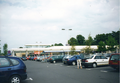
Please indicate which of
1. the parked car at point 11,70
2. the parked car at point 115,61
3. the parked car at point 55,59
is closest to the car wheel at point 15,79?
the parked car at point 11,70

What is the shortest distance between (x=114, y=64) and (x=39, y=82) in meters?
7.43

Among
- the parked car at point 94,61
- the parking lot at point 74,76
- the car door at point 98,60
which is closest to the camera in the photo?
the parking lot at point 74,76

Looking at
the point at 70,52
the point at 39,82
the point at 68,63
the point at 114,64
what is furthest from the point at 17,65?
the point at 70,52

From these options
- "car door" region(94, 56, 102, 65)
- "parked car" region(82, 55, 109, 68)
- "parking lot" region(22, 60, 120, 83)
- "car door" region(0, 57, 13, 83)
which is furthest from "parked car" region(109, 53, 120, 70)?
"car door" region(0, 57, 13, 83)

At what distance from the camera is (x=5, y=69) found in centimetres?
706

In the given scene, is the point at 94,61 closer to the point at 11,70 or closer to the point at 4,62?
the point at 11,70

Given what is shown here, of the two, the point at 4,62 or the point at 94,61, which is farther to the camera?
the point at 94,61

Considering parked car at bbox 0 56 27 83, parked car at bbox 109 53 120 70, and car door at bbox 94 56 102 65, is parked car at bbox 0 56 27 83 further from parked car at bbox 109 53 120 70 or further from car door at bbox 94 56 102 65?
car door at bbox 94 56 102 65

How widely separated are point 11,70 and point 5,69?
305mm

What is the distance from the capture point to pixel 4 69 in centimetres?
704

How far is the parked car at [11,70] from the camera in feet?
23.0

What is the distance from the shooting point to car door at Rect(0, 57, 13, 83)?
274 inches

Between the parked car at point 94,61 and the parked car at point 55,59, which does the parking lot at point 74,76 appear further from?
the parked car at point 55,59

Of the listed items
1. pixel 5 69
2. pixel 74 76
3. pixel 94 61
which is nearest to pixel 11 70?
pixel 5 69
